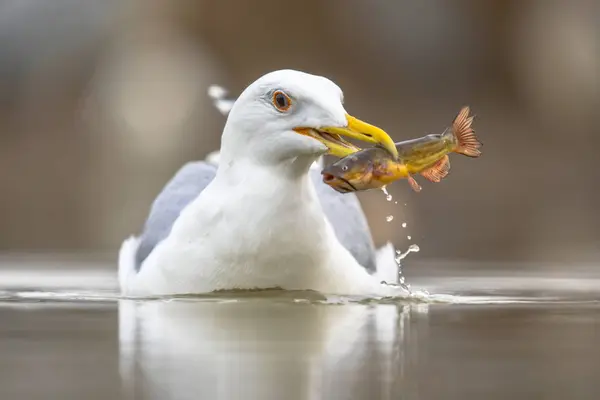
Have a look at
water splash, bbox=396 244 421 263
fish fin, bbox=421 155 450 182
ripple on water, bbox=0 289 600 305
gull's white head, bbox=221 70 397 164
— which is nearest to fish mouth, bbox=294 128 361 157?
gull's white head, bbox=221 70 397 164

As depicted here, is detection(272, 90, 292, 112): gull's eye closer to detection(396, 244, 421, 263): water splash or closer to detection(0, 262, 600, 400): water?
detection(0, 262, 600, 400): water

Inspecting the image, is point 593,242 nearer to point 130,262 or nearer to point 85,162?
point 130,262

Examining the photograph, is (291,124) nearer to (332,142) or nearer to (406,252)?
(332,142)

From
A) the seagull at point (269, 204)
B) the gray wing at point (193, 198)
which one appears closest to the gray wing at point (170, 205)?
the gray wing at point (193, 198)

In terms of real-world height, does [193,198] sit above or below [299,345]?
above

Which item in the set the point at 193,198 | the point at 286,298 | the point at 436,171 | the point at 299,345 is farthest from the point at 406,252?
the point at 299,345

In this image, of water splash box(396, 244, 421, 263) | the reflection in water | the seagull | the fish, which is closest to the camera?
the reflection in water
